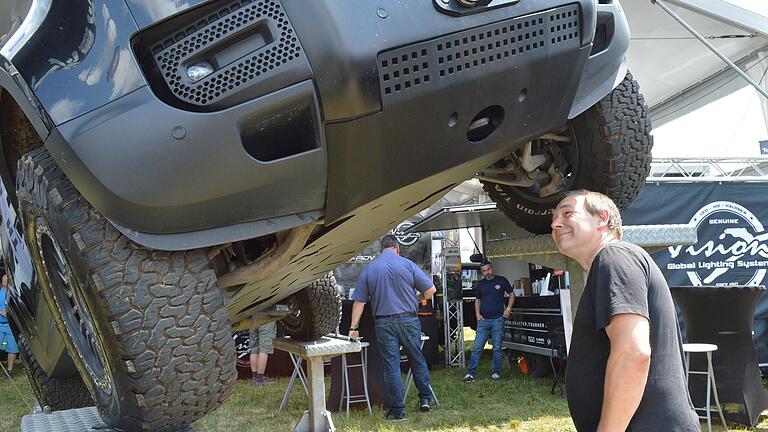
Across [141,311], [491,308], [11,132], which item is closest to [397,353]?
[491,308]

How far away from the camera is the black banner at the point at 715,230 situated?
793 centimetres

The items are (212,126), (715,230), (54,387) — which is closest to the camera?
(212,126)

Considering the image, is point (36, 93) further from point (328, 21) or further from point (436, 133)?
point (436, 133)

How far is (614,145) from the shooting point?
2.96 meters

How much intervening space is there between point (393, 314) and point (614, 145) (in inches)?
164

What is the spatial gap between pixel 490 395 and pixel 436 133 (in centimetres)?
617

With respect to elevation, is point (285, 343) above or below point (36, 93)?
below

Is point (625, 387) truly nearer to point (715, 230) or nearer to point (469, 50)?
point (469, 50)

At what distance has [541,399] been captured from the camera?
24.5ft

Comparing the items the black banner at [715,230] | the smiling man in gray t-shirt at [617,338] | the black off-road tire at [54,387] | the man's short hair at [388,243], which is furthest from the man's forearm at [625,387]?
the black banner at [715,230]

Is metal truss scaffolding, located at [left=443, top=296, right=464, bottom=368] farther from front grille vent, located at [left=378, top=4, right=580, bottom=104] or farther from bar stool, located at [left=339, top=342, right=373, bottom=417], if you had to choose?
front grille vent, located at [left=378, top=4, right=580, bottom=104]

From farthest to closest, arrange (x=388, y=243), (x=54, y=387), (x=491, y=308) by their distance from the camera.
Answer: (x=491, y=308) < (x=388, y=243) < (x=54, y=387)

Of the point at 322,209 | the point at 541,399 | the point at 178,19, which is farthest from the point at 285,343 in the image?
the point at 541,399

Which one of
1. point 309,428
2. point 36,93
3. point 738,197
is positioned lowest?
point 309,428
